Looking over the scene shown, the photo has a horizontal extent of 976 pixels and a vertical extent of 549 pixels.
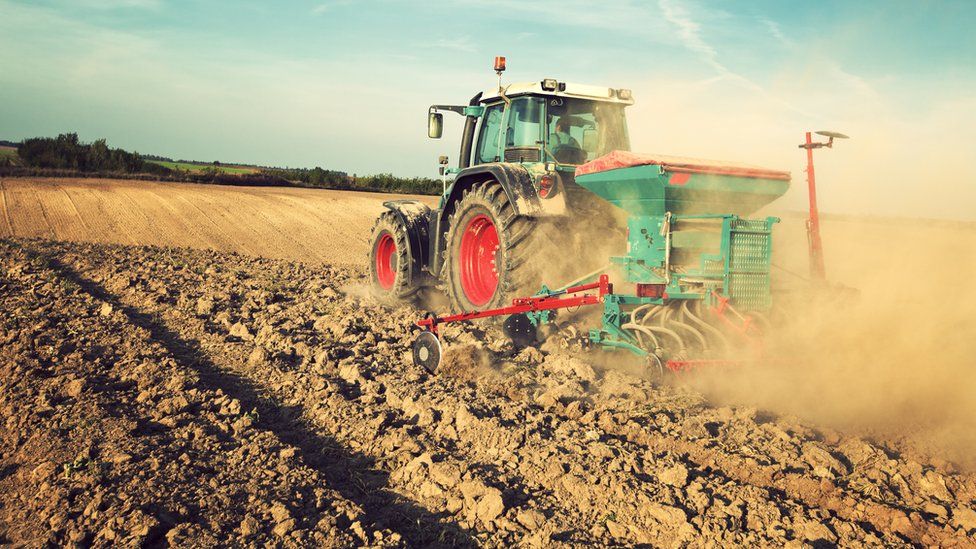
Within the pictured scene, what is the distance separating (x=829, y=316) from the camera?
5.68 meters

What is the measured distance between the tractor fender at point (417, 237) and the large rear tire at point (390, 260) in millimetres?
57

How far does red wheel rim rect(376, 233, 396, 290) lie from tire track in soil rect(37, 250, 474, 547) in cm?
293

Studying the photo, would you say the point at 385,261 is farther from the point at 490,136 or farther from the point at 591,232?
the point at 591,232

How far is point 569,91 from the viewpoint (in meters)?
6.64

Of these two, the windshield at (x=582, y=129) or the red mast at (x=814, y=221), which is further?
the windshield at (x=582, y=129)

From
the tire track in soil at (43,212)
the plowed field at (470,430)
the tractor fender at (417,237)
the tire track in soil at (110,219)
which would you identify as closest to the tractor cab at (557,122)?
the tractor fender at (417,237)

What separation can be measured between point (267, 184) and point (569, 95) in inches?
985

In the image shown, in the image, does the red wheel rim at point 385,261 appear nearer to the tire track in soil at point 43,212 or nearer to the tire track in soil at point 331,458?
the tire track in soil at point 331,458

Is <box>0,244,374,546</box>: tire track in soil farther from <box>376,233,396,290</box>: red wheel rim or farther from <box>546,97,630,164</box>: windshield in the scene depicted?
<box>546,97,630,164</box>: windshield

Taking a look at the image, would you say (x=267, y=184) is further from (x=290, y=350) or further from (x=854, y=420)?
(x=854, y=420)

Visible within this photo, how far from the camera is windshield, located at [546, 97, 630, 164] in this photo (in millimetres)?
6695

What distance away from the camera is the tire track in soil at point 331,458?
3127 millimetres

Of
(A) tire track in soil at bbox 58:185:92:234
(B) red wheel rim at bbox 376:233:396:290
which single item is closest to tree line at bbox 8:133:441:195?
(A) tire track in soil at bbox 58:185:92:234

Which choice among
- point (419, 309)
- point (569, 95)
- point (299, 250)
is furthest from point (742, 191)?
point (299, 250)
